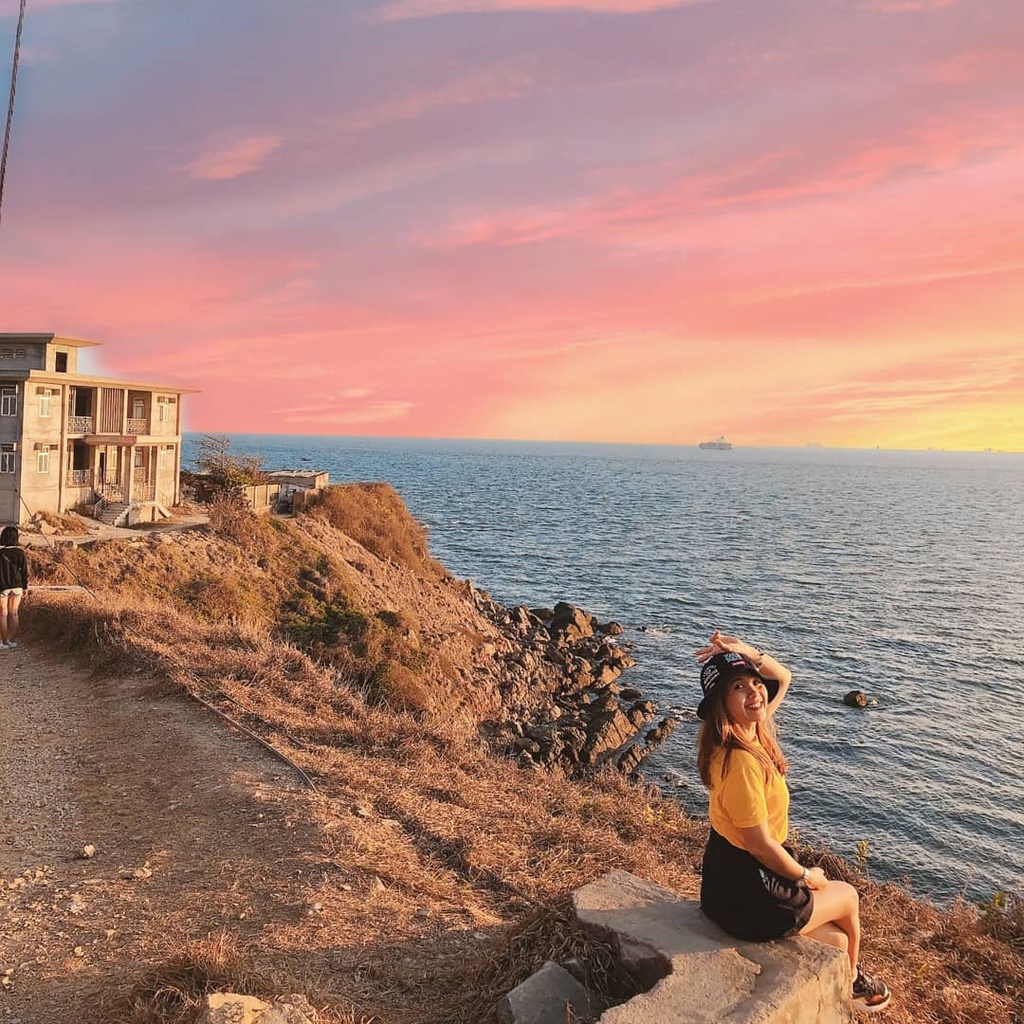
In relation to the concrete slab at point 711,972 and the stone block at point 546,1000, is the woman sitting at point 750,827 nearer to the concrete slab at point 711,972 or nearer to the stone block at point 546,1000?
the concrete slab at point 711,972

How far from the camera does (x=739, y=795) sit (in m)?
4.76

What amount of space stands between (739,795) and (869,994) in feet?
6.45

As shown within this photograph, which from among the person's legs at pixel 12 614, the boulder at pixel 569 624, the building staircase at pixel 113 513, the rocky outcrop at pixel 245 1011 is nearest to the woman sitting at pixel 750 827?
the rocky outcrop at pixel 245 1011

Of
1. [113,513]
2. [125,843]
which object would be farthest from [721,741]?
[113,513]

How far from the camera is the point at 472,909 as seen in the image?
714 cm

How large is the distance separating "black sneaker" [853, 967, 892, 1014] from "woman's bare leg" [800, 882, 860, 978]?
0.10 meters

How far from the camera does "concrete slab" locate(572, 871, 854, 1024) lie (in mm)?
4520

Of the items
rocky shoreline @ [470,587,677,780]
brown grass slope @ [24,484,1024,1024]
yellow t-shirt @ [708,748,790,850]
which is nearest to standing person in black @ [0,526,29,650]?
brown grass slope @ [24,484,1024,1024]

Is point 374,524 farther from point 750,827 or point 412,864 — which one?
point 750,827

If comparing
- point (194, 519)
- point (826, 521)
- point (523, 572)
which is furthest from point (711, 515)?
point (194, 519)

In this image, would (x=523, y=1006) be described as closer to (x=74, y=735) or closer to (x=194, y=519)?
(x=74, y=735)

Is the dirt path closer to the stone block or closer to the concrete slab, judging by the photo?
the stone block

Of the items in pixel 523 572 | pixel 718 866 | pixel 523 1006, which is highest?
pixel 718 866

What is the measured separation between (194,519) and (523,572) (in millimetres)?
24084
